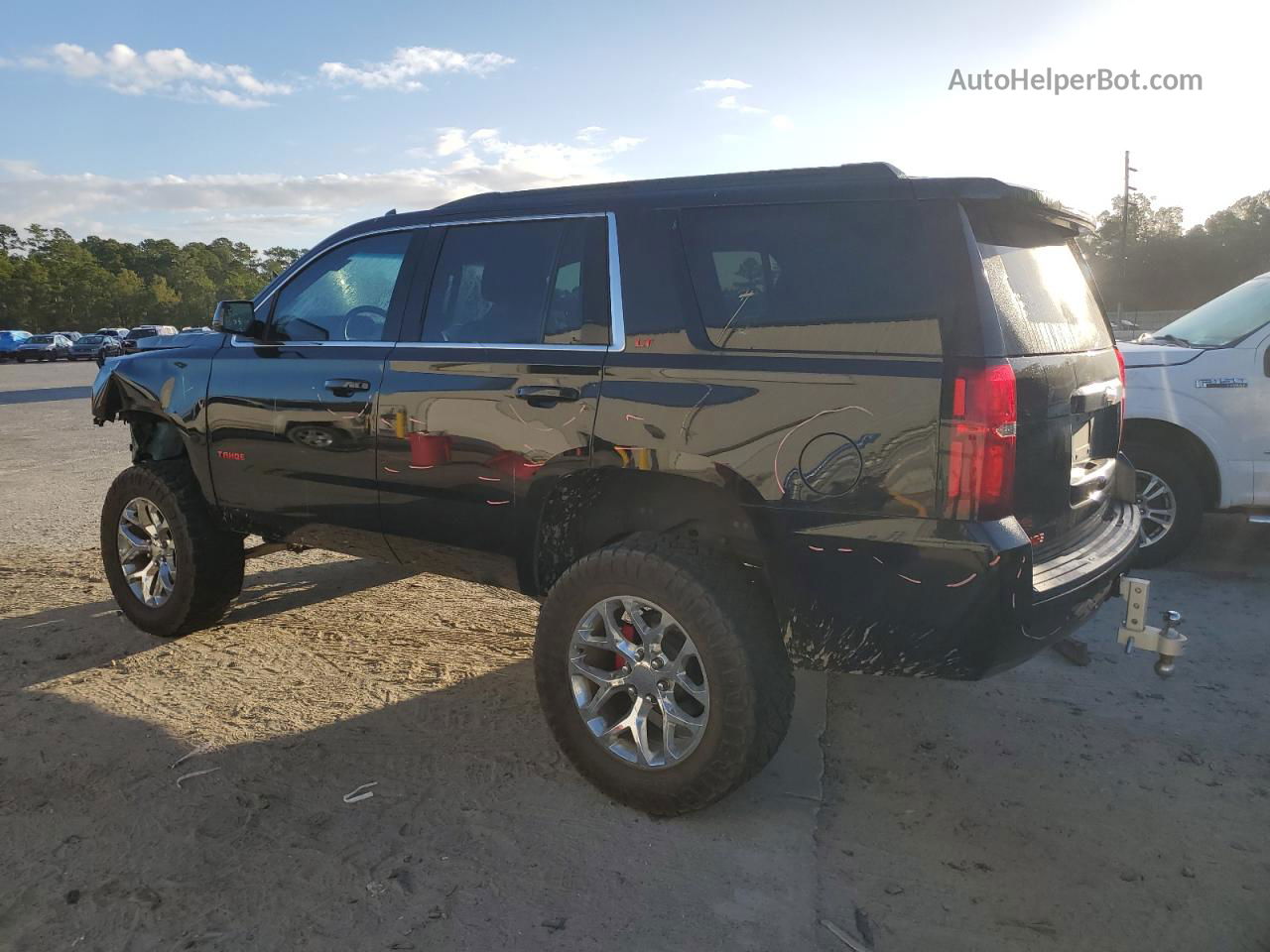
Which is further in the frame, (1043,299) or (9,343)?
(9,343)

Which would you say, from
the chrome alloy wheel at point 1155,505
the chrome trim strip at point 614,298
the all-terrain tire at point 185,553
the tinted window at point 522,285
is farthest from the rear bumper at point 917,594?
the chrome alloy wheel at point 1155,505

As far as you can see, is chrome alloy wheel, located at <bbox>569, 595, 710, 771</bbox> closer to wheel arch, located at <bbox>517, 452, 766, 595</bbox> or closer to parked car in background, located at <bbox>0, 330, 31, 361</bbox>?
wheel arch, located at <bbox>517, 452, 766, 595</bbox>

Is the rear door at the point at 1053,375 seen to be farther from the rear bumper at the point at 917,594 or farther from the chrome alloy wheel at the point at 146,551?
the chrome alloy wheel at the point at 146,551

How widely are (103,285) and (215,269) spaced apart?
138ft

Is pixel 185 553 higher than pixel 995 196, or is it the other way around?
pixel 995 196

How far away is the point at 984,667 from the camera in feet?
9.16

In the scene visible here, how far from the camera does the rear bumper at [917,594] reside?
Result: 2.69 metres

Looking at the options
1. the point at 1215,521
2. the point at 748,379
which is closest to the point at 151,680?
the point at 748,379

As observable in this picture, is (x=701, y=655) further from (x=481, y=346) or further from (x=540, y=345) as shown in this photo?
(x=481, y=346)

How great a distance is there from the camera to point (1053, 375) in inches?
117

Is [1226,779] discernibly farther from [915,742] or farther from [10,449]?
[10,449]

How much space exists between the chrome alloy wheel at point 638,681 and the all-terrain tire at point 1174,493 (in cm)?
404

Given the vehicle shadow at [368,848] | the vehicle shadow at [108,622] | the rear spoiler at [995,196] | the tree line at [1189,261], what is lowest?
the vehicle shadow at [368,848]

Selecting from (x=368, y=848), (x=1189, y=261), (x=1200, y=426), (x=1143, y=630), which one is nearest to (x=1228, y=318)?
(x=1200, y=426)
